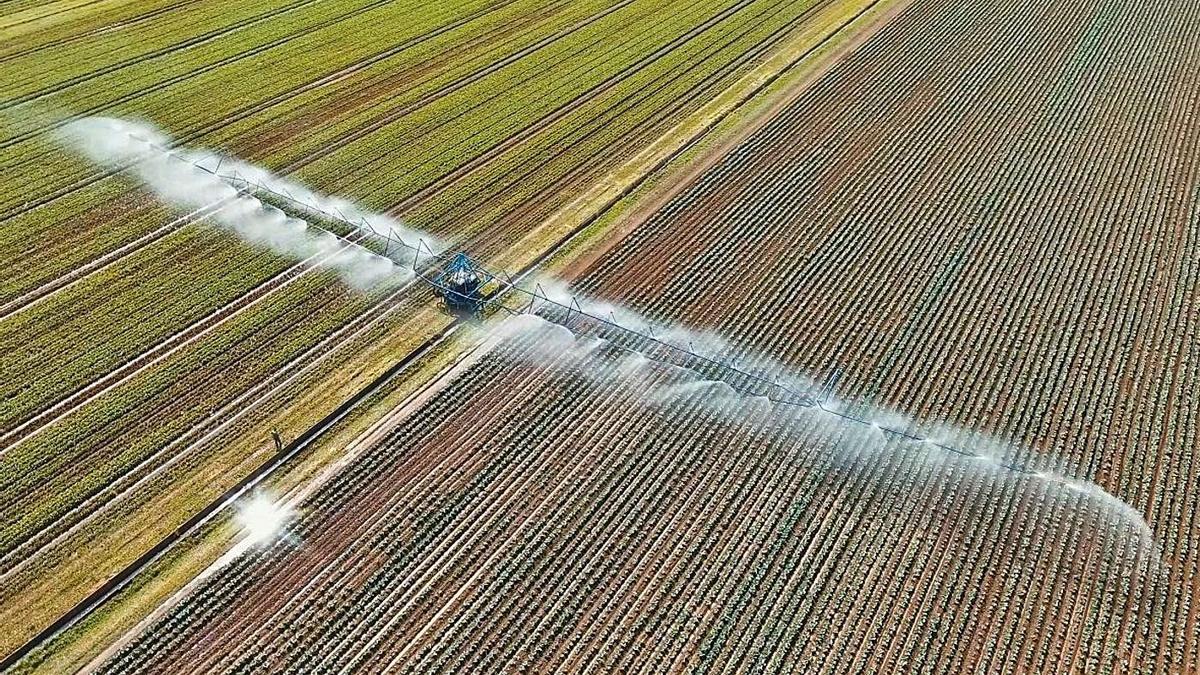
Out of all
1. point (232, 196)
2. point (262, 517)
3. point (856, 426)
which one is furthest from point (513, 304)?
point (232, 196)

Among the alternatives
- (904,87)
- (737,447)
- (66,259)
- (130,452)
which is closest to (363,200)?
(66,259)

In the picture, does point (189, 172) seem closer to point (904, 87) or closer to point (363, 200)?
point (363, 200)

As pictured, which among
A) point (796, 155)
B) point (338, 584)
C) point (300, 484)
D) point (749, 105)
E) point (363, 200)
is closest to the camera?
point (338, 584)

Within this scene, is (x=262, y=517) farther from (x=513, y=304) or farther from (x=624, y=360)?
(x=624, y=360)

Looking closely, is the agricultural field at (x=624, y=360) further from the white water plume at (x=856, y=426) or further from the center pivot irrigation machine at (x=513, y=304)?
the center pivot irrigation machine at (x=513, y=304)

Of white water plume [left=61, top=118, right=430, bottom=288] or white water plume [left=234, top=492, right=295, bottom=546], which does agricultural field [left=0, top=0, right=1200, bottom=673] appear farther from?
white water plume [left=61, top=118, right=430, bottom=288]

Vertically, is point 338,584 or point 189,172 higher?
A: point 189,172

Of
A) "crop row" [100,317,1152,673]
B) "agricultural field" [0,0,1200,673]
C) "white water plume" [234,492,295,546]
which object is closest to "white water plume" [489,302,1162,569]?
"agricultural field" [0,0,1200,673]
